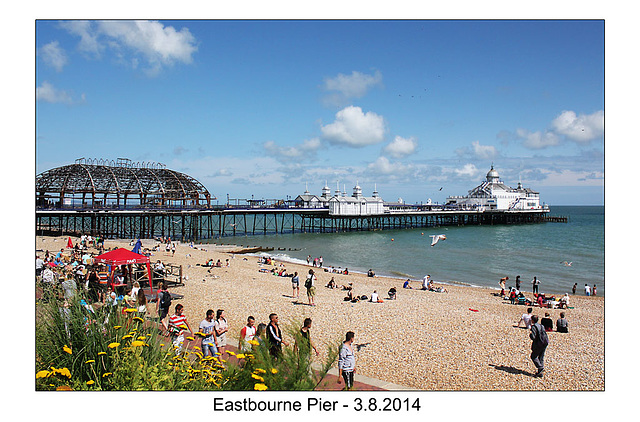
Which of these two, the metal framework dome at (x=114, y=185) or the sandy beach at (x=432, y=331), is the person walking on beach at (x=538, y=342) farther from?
the metal framework dome at (x=114, y=185)

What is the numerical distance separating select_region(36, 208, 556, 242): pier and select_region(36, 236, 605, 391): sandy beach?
25353mm

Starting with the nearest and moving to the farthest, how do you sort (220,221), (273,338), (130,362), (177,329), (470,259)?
1. (130,362)
2. (273,338)
3. (177,329)
4. (470,259)
5. (220,221)

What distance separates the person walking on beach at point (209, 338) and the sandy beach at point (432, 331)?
49.3 inches

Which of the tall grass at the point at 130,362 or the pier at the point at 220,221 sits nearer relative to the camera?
the tall grass at the point at 130,362

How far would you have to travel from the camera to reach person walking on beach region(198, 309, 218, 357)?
234 inches

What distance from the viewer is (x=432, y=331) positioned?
10.1 m

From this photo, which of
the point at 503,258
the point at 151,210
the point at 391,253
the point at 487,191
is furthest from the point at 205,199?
the point at 487,191

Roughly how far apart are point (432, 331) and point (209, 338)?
231 inches

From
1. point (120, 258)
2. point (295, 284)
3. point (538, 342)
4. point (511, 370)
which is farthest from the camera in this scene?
point (295, 284)

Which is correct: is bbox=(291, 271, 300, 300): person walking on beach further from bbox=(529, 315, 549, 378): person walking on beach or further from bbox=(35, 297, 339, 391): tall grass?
bbox=(35, 297, 339, 391): tall grass

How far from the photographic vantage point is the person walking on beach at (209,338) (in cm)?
595

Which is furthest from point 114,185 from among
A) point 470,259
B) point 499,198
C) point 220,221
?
point 499,198

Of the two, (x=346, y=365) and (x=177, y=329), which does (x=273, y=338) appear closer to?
(x=346, y=365)

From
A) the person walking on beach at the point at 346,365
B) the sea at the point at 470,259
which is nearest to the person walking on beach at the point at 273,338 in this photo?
the person walking on beach at the point at 346,365
